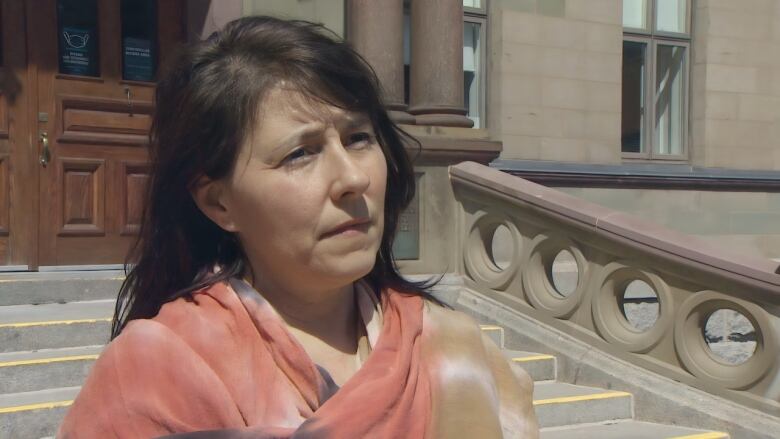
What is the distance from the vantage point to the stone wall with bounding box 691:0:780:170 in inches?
368

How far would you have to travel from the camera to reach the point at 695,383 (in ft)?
16.6

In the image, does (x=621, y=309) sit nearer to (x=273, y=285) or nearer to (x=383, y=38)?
(x=383, y=38)

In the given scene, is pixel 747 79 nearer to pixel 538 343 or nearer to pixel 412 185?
pixel 538 343

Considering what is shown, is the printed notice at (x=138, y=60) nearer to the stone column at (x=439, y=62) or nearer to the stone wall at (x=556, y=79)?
the stone column at (x=439, y=62)

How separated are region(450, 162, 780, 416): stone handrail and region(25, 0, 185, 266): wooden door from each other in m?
2.42

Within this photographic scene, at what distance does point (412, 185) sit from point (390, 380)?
1.52 ft

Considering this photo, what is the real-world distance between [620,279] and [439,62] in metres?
2.41

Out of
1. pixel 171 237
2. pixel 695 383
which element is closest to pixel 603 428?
pixel 695 383

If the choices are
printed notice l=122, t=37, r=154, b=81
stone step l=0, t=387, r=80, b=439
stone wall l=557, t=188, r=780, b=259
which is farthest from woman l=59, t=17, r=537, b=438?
stone wall l=557, t=188, r=780, b=259

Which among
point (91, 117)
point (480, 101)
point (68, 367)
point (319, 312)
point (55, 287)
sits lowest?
point (68, 367)

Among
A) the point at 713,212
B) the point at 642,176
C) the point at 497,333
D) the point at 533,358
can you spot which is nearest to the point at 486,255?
the point at 497,333

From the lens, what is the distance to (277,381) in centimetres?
139

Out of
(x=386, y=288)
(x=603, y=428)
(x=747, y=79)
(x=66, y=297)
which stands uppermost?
(x=747, y=79)

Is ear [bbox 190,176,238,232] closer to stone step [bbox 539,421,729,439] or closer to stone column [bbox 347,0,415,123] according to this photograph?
stone step [bbox 539,421,729,439]
